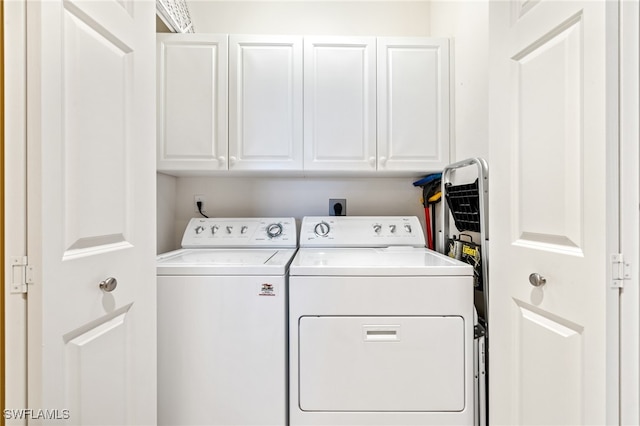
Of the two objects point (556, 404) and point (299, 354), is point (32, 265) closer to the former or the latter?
point (299, 354)

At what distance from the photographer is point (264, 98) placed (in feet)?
5.59

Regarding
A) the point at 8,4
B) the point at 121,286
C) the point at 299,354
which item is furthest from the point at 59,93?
the point at 299,354

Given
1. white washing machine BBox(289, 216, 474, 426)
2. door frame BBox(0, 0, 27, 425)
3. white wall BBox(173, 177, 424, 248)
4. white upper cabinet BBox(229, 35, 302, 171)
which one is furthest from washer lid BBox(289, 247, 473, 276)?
door frame BBox(0, 0, 27, 425)

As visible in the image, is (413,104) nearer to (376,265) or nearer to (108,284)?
(376,265)

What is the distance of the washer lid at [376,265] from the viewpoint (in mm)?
1221

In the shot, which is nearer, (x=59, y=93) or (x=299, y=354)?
(x=59, y=93)

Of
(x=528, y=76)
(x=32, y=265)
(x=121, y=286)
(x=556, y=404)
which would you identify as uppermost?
(x=528, y=76)

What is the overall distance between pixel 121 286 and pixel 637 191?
1.33 m

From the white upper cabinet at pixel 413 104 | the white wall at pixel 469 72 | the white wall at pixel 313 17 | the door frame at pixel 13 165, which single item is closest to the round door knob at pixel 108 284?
the door frame at pixel 13 165

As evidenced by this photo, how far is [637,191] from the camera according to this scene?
610 millimetres

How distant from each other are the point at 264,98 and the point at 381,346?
146 centimetres

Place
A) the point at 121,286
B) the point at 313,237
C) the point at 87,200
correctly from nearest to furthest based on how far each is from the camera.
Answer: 1. the point at 87,200
2. the point at 121,286
3. the point at 313,237

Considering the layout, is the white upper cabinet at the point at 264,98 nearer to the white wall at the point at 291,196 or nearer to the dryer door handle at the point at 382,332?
the white wall at the point at 291,196

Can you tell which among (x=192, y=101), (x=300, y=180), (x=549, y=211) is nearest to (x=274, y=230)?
(x=300, y=180)
